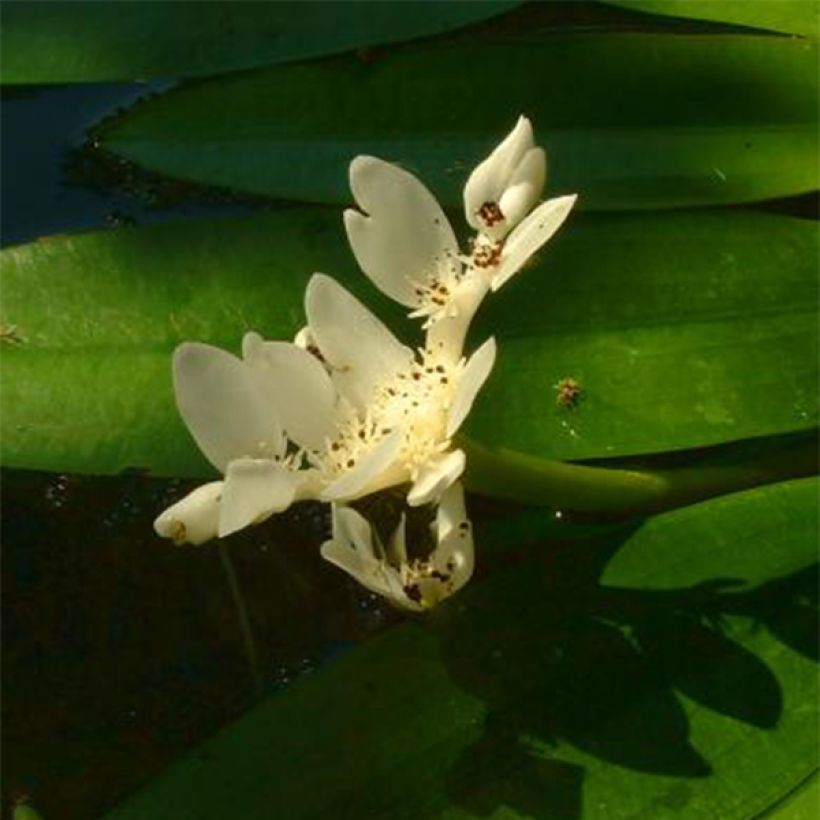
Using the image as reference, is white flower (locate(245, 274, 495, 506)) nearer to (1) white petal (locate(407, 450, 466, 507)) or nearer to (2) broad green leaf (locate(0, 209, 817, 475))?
(1) white petal (locate(407, 450, 466, 507))

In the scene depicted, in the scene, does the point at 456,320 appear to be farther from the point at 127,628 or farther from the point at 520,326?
the point at 127,628

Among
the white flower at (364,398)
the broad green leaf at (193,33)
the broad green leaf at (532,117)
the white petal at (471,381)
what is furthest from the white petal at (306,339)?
the broad green leaf at (193,33)

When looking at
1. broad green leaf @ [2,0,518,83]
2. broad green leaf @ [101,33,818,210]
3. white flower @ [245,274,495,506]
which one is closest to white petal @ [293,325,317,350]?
white flower @ [245,274,495,506]

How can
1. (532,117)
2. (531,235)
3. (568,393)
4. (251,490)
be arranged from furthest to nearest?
(532,117) < (568,393) < (531,235) < (251,490)

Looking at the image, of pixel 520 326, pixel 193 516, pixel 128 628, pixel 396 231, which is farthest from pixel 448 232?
pixel 128 628

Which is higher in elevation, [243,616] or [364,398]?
[364,398]

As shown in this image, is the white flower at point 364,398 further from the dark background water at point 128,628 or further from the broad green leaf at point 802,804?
the broad green leaf at point 802,804
